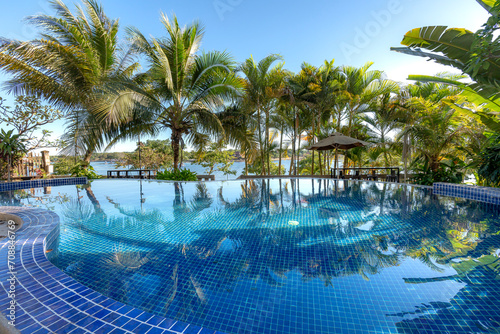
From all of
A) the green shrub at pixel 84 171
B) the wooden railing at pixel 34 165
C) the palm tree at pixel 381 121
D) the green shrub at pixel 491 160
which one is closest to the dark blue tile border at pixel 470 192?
the green shrub at pixel 491 160

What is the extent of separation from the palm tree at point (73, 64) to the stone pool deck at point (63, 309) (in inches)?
267

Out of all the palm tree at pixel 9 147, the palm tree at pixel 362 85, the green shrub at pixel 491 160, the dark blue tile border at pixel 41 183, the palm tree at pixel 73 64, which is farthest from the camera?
the palm tree at pixel 362 85

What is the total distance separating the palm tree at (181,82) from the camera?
28.6 feet

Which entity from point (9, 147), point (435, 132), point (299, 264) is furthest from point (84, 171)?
point (435, 132)

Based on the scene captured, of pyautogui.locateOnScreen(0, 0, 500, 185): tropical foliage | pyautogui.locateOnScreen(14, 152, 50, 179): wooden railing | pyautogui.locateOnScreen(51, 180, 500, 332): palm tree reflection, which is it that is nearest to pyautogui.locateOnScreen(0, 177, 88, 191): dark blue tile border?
pyautogui.locateOnScreen(0, 0, 500, 185): tropical foliage

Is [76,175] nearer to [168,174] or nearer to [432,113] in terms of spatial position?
[168,174]

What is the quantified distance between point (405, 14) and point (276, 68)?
5780 mm

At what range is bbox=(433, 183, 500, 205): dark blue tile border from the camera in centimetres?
533

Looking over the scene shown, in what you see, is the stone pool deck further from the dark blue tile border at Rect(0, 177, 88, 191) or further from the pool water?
the dark blue tile border at Rect(0, 177, 88, 191)

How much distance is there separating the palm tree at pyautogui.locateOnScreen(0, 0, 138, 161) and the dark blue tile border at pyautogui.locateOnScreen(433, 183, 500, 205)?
34.9ft

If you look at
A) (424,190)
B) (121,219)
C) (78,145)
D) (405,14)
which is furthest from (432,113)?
(78,145)

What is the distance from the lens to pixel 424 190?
24.0ft

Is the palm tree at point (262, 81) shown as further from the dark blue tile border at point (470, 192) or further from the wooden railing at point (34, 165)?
the wooden railing at point (34, 165)

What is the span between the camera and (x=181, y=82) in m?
9.40
